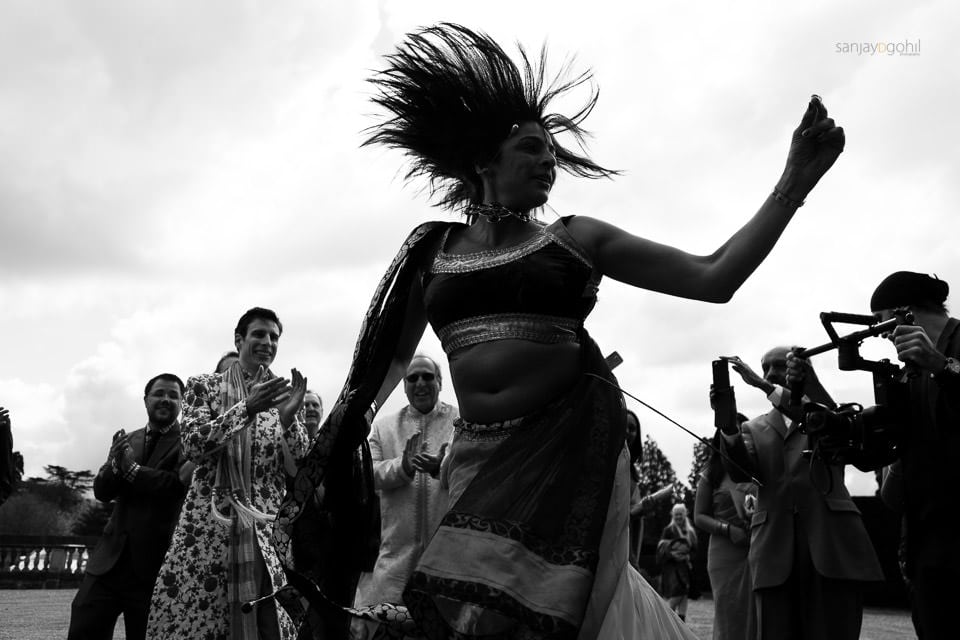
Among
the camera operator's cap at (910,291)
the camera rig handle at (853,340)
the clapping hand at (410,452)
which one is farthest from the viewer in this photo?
the clapping hand at (410,452)

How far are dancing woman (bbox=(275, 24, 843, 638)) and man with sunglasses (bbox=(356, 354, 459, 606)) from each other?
7.78 ft

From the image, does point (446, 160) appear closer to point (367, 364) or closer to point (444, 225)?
point (444, 225)

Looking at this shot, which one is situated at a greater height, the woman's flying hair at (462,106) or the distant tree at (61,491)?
the distant tree at (61,491)

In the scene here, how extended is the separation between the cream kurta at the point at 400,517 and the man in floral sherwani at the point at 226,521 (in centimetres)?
59

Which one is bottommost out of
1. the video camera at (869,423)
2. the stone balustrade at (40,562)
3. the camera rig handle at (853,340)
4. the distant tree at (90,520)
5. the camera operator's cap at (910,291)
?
the video camera at (869,423)

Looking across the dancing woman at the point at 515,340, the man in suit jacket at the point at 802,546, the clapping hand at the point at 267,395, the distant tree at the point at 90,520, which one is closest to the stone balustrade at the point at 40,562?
the clapping hand at the point at 267,395

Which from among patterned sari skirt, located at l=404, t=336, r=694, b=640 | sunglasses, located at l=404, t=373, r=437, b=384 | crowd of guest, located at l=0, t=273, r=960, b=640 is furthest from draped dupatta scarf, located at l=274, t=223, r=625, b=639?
sunglasses, located at l=404, t=373, r=437, b=384

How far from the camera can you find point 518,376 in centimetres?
296

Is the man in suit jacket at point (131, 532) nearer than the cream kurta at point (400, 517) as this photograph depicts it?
No

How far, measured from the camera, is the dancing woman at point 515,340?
2646 mm

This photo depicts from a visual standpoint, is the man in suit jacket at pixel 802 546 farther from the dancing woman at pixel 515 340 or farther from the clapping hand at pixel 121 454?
the clapping hand at pixel 121 454

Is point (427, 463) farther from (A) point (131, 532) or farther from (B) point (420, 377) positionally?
(A) point (131, 532)

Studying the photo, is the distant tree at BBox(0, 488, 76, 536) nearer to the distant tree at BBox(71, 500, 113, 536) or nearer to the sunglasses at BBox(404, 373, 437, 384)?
the distant tree at BBox(71, 500, 113, 536)

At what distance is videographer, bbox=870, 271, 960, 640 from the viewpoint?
14.6 ft
